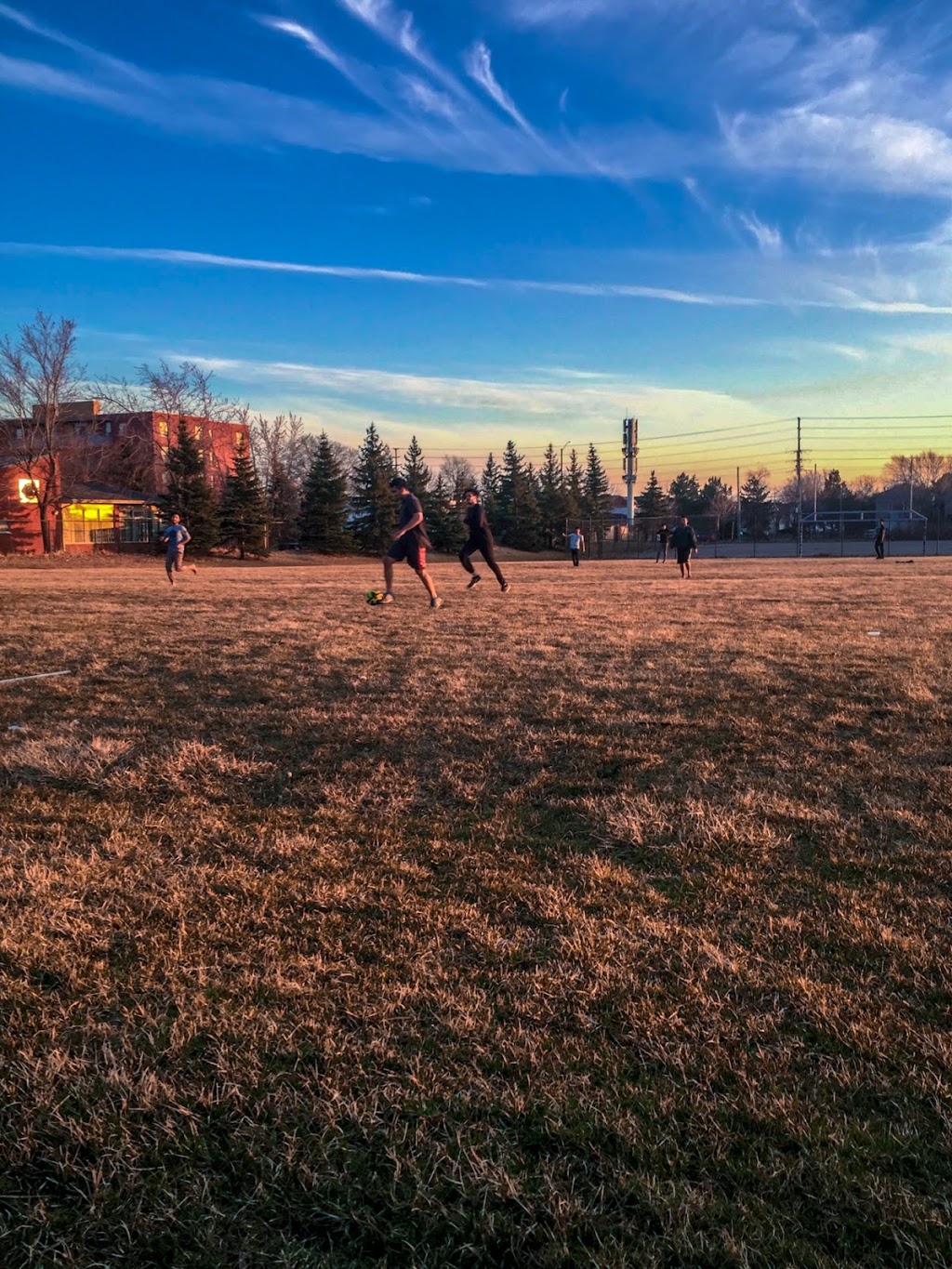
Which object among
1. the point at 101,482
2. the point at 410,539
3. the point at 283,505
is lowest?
the point at 410,539

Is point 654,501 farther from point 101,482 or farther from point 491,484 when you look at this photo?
point 101,482

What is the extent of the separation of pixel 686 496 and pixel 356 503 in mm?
64878

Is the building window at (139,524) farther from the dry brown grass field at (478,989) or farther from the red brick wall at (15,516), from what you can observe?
the dry brown grass field at (478,989)

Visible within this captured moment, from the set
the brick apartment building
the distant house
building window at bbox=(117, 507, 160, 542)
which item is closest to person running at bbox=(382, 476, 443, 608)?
the brick apartment building

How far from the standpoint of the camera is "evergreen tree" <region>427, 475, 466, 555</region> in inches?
2480

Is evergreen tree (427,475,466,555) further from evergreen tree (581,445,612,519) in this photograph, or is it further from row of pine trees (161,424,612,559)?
evergreen tree (581,445,612,519)

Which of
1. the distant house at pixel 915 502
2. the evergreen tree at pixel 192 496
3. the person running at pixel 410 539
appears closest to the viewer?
the person running at pixel 410 539

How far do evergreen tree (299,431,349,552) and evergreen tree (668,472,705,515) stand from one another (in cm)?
5241

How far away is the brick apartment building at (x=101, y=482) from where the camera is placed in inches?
1902

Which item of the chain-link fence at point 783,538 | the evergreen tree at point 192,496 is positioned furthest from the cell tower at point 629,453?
the evergreen tree at point 192,496

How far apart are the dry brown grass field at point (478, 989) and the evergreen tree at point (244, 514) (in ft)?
158

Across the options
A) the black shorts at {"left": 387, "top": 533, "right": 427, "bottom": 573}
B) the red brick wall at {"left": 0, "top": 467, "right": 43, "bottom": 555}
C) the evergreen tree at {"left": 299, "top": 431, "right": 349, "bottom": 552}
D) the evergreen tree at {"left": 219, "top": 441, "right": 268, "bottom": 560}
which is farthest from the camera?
the evergreen tree at {"left": 299, "top": 431, "right": 349, "bottom": 552}

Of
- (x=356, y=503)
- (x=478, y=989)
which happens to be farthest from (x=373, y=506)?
(x=478, y=989)

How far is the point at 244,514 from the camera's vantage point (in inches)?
2041
